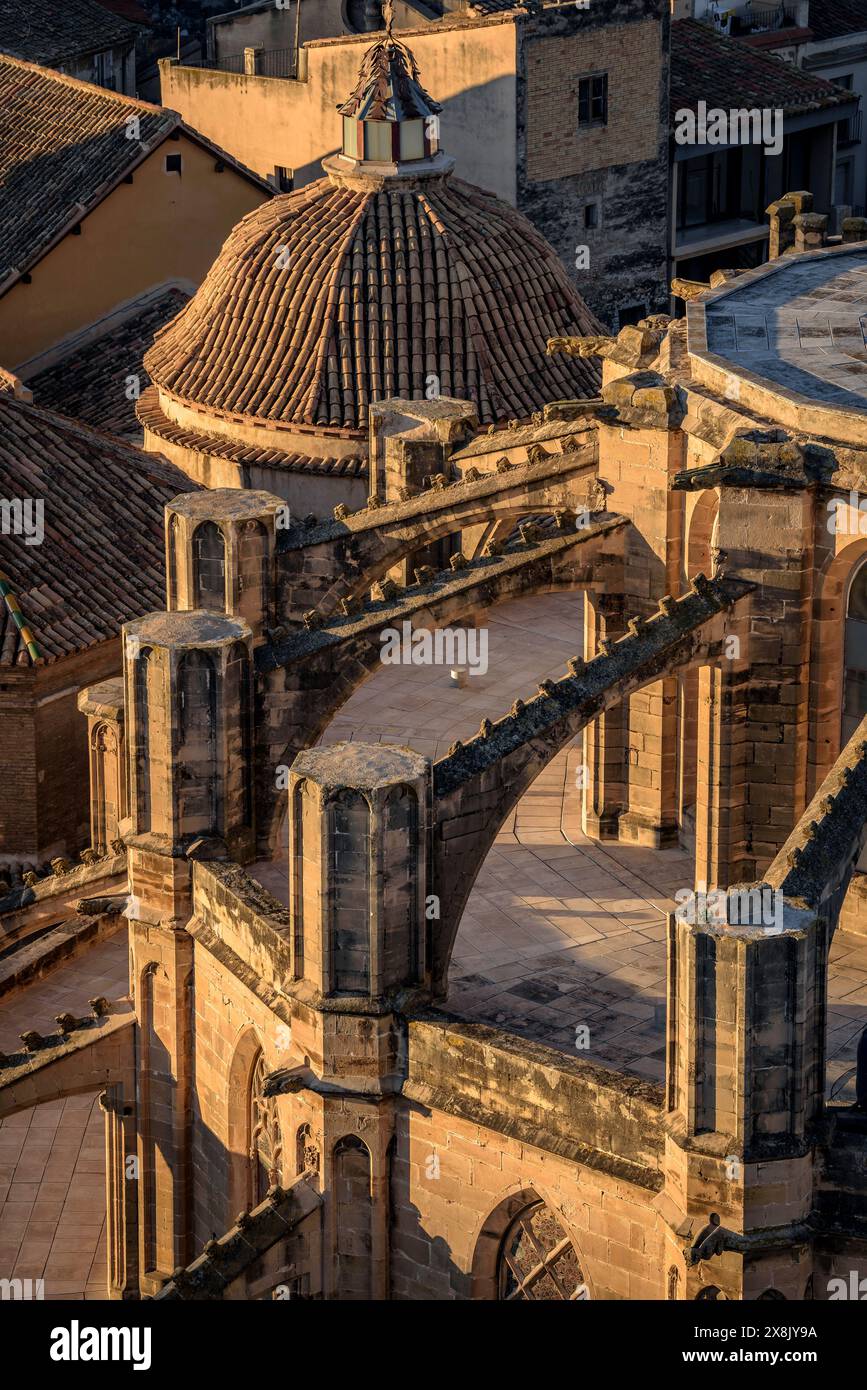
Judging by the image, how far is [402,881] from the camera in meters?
44.1

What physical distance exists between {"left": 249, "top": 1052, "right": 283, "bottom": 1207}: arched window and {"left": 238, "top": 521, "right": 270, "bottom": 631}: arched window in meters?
8.41

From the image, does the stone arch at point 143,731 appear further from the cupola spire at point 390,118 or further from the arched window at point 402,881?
the cupola spire at point 390,118

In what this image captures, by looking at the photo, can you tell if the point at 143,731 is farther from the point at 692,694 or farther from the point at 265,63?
the point at 265,63

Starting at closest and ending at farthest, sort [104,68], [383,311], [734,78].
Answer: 1. [383,311]
2. [734,78]
3. [104,68]

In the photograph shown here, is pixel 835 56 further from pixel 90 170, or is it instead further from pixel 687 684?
pixel 687 684

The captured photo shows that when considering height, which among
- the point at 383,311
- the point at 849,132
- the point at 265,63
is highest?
the point at 265,63

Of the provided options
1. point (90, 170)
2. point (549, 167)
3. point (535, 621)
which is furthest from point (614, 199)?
point (535, 621)

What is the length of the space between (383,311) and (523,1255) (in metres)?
31.3

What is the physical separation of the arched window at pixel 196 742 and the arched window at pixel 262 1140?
394 cm

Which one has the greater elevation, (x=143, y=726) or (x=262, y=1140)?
(x=143, y=726)

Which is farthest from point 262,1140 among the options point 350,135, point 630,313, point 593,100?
point 630,313

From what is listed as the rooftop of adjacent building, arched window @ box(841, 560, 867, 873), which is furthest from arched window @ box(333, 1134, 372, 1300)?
the rooftop of adjacent building

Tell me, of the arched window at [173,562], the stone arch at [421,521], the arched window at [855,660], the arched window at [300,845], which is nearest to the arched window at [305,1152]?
the arched window at [300,845]
